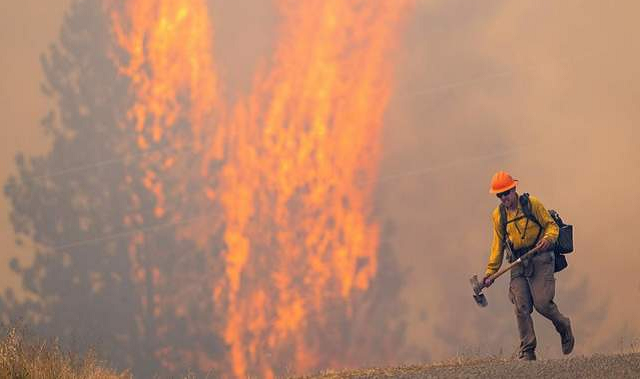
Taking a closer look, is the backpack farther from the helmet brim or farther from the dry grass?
the dry grass

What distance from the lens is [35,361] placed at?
32.1 ft

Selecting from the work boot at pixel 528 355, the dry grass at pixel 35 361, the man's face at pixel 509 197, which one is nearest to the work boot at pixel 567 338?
the work boot at pixel 528 355

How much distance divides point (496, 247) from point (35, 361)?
480 cm

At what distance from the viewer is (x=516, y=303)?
36.1 ft

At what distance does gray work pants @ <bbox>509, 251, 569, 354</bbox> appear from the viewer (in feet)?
35.3

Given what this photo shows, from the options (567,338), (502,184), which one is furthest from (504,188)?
(567,338)

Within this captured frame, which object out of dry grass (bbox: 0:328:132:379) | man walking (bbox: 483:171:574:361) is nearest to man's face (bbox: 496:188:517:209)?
man walking (bbox: 483:171:574:361)

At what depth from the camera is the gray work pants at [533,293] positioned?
1077cm

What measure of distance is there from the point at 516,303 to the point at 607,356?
57.3 inches

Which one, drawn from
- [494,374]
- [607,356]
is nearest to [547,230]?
[607,356]

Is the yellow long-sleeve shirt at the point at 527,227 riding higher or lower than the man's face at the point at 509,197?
lower

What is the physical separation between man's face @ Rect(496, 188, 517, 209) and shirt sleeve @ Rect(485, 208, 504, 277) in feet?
0.57

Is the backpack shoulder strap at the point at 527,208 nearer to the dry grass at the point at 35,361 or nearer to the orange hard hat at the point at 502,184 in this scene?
the orange hard hat at the point at 502,184

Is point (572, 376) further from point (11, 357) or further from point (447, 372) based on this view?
point (11, 357)
